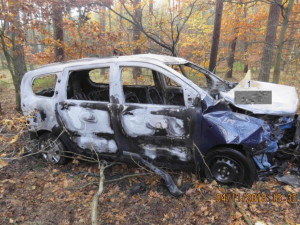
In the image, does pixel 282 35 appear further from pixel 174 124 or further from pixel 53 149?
pixel 53 149

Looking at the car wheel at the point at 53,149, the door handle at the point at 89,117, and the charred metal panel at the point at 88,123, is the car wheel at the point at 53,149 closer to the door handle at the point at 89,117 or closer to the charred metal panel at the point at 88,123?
the charred metal panel at the point at 88,123

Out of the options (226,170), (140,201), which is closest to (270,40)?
(226,170)

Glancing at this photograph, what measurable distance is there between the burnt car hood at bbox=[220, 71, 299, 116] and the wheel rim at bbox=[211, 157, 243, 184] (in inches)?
32.2

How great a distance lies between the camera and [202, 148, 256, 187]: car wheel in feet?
9.74

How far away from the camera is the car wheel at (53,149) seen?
4.21m

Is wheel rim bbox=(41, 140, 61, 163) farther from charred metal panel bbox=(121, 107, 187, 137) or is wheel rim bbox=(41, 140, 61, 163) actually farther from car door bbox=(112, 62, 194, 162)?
charred metal panel bbox=(121, 107, 187, 137)

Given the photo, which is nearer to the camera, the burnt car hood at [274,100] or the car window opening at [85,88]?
the burnt car hood at [274,100]

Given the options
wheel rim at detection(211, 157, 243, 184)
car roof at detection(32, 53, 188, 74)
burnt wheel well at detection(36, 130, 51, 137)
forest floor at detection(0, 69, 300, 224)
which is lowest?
forest floor at detection(0, 69, 300, 224)

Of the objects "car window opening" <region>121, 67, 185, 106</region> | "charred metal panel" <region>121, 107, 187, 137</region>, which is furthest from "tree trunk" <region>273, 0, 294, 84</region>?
"charred metal panel" <region>121, 107, 187, 137</region>

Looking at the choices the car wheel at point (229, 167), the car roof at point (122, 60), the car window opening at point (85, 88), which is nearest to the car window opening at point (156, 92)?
the car window opening at point (85, 88)

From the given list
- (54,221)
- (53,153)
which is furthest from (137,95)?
(54,221)

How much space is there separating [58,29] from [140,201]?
828 centimetres

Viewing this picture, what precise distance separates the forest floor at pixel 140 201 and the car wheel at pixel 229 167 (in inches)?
5.0

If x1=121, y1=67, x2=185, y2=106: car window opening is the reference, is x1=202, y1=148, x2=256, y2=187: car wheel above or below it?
below
